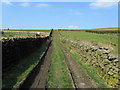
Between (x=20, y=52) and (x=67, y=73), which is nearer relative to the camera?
(x=67, y=73)

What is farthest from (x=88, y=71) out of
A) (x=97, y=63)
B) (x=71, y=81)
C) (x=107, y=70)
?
(x=71, y=81)

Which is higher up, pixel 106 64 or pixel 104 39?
pixel 104 39

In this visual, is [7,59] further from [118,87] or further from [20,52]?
[118,87]

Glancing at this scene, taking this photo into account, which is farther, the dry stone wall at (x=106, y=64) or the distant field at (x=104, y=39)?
the distant field at (x=104, y=39)

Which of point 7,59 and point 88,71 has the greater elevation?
point 7,59

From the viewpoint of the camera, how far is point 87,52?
1989cm

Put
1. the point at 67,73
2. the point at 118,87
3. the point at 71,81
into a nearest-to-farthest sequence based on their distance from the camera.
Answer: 1. the point at 118,87
2. the point at 71,81
3. the point at 67,73

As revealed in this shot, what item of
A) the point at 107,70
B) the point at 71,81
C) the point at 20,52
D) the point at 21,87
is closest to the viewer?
the point at 21,87

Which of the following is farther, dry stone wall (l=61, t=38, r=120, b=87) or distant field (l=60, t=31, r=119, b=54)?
distant field (l=60, t=31, r=119, b=54)

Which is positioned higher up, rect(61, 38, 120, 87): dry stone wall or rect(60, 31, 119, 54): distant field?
rect(60, 31, 119, 54): distant field

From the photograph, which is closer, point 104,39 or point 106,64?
point 106,64

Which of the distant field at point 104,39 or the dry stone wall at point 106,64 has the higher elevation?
the distant field at point 104,39

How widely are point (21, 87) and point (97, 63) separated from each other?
7.84 meters

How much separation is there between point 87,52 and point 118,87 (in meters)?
8.88
